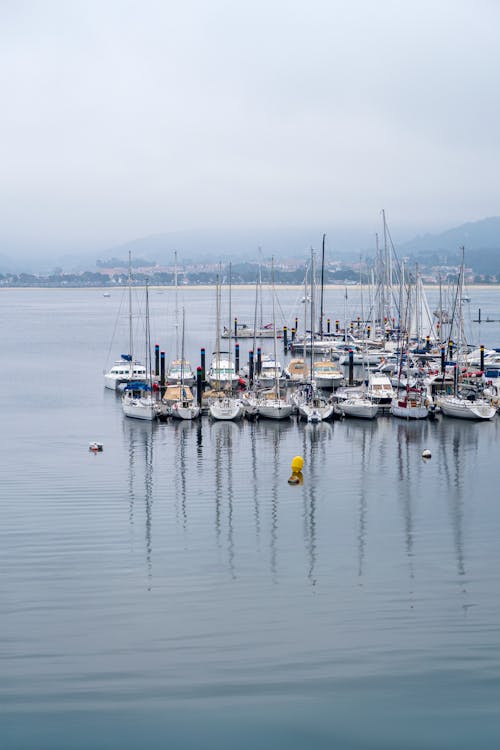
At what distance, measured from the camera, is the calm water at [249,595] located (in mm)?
14156

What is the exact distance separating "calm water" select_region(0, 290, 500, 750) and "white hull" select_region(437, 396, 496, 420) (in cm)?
345

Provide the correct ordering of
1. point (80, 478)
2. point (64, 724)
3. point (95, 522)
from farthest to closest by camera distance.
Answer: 1. point (80, 478)
2. point (95, 522)
3. point (64, 724)

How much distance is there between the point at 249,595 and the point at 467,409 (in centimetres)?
2295

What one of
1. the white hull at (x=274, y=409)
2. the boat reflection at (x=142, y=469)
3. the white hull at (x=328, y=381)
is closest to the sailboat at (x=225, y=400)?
the white hull at (x=274, y=409)

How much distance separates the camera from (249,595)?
1903 centimetres

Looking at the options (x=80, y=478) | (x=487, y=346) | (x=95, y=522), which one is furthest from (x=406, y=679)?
(x=487, y=346)

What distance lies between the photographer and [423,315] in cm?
7325

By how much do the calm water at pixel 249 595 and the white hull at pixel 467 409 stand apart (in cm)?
345

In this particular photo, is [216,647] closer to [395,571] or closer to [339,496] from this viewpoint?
[395,571]

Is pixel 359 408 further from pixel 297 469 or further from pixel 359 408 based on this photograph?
pixel 297 469

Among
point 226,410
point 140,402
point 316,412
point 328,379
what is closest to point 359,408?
point 316,412

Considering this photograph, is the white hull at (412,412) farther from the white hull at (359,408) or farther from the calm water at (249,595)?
the calm water at (249,595)

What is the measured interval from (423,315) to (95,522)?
173ft

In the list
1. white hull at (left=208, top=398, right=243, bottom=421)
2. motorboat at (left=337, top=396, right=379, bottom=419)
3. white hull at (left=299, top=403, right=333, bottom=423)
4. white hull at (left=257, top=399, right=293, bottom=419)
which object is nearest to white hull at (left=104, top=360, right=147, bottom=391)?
white hull at (left=208, top=398, right=243, bottom=421)
